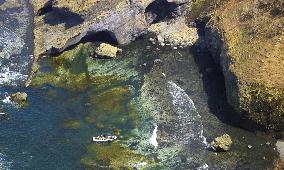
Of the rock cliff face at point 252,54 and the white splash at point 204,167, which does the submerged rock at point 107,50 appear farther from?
the white splash at point 204,167

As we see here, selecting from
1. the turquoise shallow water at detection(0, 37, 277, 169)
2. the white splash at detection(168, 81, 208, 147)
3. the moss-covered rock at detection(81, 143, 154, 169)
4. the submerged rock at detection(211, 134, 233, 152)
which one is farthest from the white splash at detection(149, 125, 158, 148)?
the submerged rock at detection(211, 134, 233, 152)

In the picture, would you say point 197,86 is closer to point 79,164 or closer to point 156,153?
point 156,153

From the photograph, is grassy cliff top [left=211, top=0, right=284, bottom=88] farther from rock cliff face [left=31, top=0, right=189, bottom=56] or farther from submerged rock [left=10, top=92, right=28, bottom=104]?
submerged rock [left=10, top=92, right=28, bottom=104]

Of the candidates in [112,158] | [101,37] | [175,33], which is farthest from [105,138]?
[175,33]

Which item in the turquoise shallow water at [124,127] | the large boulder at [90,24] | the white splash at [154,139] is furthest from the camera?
the large boulder at [90,24]

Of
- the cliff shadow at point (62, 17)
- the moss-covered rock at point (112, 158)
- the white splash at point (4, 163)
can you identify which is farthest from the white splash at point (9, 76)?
the moss-covered rock at point (112, 158)

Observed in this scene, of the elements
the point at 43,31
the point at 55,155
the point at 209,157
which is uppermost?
the point at 43,31

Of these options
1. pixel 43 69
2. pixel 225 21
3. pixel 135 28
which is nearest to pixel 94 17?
pixel 135 28
